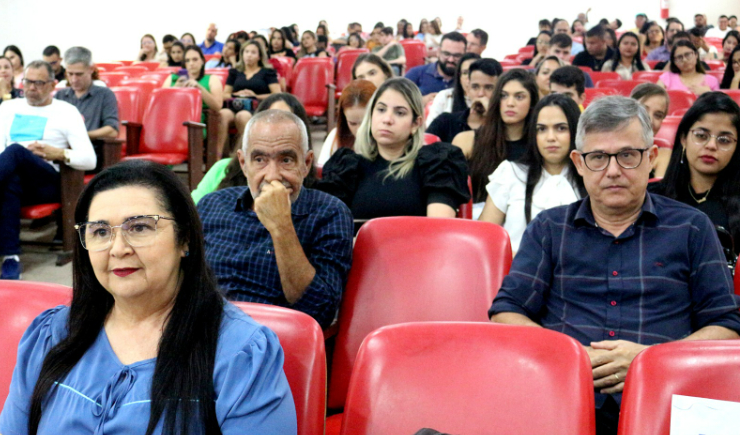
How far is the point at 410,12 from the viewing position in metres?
15.0

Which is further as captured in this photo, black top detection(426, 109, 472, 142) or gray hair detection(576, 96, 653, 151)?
black top detection(426, 109, 472, 142)

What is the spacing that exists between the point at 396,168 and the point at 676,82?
412cm

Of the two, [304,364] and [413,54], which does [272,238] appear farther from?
[413,54]

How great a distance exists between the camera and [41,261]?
4.03 m

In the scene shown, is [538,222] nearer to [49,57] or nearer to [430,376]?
[430,376]

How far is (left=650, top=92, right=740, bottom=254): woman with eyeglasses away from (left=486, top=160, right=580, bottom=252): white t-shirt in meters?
0.33

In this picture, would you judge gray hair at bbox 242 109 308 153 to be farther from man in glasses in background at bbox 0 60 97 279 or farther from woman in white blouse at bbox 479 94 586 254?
man in glasses in background at bbox 0 60 97 279

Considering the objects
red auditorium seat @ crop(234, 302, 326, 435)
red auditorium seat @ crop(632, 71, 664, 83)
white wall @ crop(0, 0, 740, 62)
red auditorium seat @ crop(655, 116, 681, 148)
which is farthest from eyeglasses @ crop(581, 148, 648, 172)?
white wall @ crop(0, 0, 740, 62)

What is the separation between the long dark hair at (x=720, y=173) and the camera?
2170 mm

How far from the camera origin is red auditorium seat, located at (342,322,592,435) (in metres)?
1.20

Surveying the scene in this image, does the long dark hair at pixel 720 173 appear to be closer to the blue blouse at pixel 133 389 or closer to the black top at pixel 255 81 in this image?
the blue blouse at pixel 133 389

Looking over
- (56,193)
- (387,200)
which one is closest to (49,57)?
(56,193)

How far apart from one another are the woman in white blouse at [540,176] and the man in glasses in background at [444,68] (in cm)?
298

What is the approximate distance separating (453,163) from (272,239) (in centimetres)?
99
